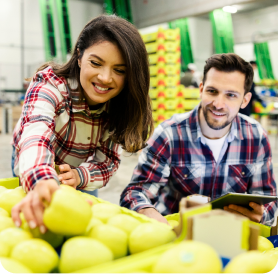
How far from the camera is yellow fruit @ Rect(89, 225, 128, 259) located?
70 cm

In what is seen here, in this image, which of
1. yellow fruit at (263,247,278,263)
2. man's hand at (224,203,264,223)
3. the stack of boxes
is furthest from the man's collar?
the stack of boxes

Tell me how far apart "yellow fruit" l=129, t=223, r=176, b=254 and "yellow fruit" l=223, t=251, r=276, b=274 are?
0.17 metres

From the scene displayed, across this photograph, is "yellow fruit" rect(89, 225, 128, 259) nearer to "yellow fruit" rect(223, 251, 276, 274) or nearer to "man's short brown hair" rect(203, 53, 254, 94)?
"yellow fruit" rect(223, 251, 276, 274)

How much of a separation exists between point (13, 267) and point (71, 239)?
129mm

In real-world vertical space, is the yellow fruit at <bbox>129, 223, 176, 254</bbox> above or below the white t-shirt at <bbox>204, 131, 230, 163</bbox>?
below

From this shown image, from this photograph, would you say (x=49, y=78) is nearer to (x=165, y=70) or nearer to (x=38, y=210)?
(x=38, y=210)

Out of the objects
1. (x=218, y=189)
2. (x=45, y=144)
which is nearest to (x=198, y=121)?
(x=218, y=189)

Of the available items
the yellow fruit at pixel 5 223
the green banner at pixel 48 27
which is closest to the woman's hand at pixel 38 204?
the yellow fruit at pixel 5 223

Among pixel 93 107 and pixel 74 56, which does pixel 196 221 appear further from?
pixel 74 56

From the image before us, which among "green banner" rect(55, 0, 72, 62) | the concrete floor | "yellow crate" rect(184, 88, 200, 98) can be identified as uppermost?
"green banner" rect(55, 0, 72, 62)

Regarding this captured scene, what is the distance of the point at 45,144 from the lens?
104 cm

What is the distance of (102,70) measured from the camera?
3.95ft

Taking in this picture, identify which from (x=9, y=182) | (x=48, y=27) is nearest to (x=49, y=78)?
(x=9, y=182)

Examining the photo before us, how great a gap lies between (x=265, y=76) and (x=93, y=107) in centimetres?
1570
